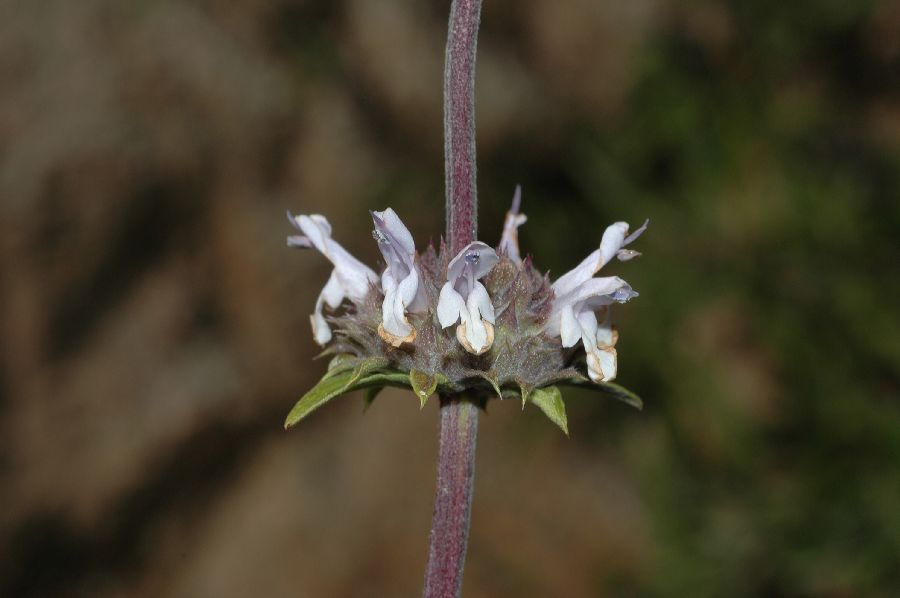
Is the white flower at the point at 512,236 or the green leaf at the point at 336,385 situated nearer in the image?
the green leaf at the point at 336,385

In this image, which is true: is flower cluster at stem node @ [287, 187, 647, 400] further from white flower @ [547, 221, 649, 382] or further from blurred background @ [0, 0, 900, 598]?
blurred background @ [0, 0, 900, 598]

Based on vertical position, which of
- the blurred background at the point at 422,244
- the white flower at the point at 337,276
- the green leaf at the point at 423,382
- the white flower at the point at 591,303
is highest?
the blurred background at the point at 422,244

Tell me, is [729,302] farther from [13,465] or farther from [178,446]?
[13,465]

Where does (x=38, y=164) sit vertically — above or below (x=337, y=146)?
below

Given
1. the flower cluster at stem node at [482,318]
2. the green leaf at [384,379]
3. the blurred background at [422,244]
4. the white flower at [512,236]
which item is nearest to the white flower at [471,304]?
the flower cluster at stem node at [482,318]

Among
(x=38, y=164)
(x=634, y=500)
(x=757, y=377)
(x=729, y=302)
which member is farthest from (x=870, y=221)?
(x=38, y=164)

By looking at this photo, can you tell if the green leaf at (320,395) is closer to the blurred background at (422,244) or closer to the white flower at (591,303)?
the white flower at (591,303)
